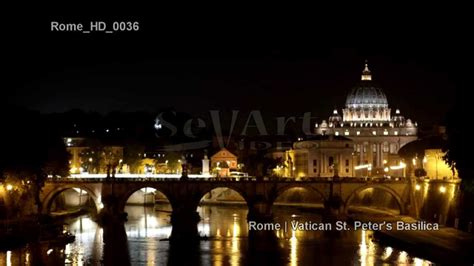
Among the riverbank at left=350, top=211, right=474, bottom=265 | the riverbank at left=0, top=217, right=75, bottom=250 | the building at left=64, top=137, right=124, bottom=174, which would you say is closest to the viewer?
the riverbank at left=350, top=211, right=474, bottom=265

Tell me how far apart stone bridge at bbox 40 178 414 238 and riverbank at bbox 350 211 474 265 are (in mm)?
15575

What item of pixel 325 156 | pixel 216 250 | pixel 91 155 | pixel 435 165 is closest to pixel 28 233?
pixel 216 250

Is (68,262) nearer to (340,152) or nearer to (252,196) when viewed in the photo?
(252,196)

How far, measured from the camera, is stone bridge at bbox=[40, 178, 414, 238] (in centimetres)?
9525

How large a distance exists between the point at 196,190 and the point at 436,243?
108 feet

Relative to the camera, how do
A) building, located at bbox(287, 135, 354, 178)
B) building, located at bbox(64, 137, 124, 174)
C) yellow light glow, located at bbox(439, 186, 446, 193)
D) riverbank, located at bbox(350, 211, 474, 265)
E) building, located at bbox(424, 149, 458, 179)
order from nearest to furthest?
riverbank, located at bbox(350, 211, 474, 265)
yellow light glow, located at bbox(439, 186, 446, 193)
building, located at bbox(424, 149, 458, 179)
building, located at bbox(64, 137, 124, 174)
building, located at bbox(287, 135, 354, 178)

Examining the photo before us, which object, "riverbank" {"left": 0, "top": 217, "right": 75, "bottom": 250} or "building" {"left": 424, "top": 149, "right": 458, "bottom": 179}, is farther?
"building" {"left": 424, "top": 149, "right": 458, "bottom": 179}

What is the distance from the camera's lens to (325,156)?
159 meters

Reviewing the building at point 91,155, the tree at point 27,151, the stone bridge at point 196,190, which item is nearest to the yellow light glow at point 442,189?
the stone bridge at point 196,190

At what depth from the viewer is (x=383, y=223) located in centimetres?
8575

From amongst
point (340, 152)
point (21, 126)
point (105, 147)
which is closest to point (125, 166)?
point (105, 147)

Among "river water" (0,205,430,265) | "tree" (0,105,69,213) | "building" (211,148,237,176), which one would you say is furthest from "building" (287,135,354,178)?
"river water" (0,205,430,265)

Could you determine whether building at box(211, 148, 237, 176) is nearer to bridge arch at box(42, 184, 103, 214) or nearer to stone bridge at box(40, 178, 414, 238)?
stone bridge at box(40, 178, 414, 238)

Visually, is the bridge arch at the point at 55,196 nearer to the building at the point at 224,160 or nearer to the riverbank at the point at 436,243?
the riverbank at the point at 436,243
